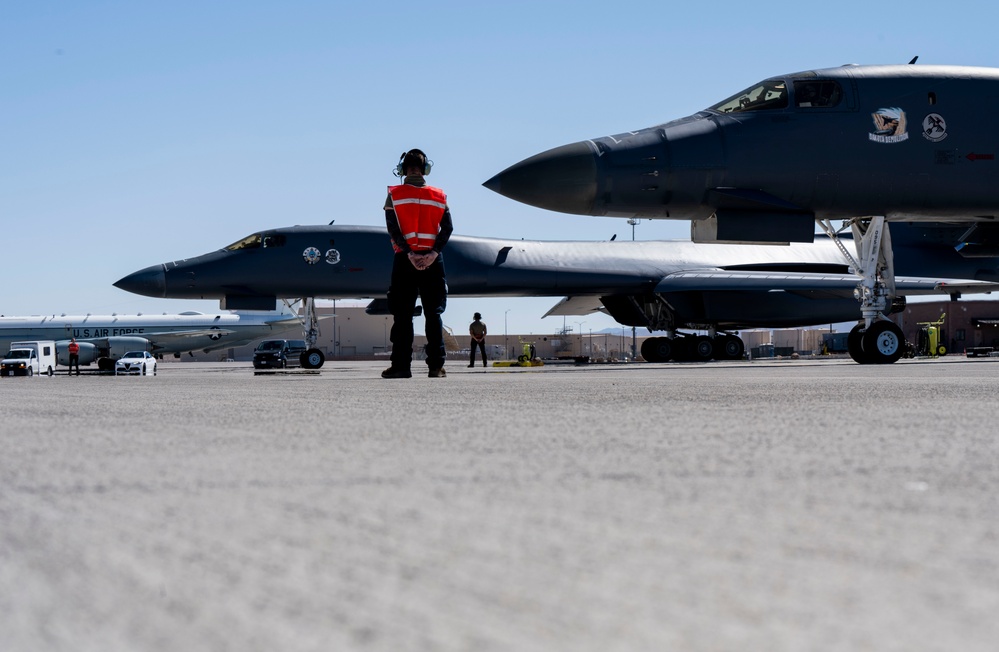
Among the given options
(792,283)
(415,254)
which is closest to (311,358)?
(792,283)

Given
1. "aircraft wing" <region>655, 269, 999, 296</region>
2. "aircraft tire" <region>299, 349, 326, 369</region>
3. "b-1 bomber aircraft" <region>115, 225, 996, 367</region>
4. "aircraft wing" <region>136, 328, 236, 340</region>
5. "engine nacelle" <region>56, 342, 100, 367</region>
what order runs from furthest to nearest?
"aircraft wing" <region>136, 328, 236, 340</region> → "engine nacelle" <region>56, 342, 100, 367</region> → "b-1 bomber aircraft" <region>115, 225, 996, 367</region> → "aircraft tire" <region>299, 349, 326, 369</region> → "aircraft wing" <region>655, 269, 999, 296</region>

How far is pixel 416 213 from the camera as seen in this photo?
314 inches

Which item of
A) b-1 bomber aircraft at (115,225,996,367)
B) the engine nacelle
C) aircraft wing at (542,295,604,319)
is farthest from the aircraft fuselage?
the engine nacelle

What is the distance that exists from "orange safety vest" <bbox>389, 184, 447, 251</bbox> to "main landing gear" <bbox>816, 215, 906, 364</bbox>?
5.84 meters

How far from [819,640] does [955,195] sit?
40.5 ft

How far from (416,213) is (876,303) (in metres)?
6.38

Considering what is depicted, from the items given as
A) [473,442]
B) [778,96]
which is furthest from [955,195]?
[473,442]

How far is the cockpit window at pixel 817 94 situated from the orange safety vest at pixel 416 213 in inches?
222

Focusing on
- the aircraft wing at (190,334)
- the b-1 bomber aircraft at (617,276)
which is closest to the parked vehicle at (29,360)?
the b-1 bomber aircraft at (617,276)

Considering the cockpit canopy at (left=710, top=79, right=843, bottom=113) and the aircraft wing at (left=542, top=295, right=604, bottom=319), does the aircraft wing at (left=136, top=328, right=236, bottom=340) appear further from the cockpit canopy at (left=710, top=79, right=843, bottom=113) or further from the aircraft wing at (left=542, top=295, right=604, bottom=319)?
the cockpit canopy at (left=710, top=79, right=843, bottom=113)

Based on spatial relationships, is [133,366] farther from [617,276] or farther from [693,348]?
[693,348]

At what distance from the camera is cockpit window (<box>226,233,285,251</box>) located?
70.4 ft

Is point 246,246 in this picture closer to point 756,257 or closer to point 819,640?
point 756,257

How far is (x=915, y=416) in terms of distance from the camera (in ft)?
10.4
